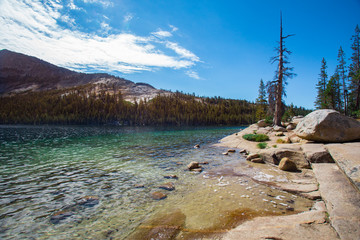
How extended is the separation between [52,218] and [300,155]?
1300cm

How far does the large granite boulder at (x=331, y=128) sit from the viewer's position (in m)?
11.3

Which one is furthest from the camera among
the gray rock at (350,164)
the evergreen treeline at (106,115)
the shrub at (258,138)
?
the evergreen treeline at (106,115)

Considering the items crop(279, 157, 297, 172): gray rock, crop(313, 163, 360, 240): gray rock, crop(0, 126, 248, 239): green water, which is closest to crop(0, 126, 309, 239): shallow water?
crop(0, 126, 248, 239): green water

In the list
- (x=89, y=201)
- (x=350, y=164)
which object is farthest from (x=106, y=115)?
(x=350, y=164)

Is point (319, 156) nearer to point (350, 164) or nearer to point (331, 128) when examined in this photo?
point (350, 164)

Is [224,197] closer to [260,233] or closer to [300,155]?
[260,233]

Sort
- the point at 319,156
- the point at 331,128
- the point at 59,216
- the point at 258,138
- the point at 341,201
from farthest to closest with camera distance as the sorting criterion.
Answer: the point at 258,138 → the point at 331,128 → the point at 319,156 → the point at 59,216 → the point at 341,201

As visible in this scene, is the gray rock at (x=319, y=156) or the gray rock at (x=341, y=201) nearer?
the gray rock at (x=341, y=201)

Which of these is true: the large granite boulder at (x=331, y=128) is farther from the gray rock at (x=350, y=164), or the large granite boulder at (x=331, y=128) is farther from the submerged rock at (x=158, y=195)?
the submerged rock at (x=158, y=195)

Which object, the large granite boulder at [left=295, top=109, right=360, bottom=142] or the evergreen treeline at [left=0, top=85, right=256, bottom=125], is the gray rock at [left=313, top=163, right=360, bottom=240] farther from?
the evergreen treeline at [left=0, top=85, right=256, bottom=125]

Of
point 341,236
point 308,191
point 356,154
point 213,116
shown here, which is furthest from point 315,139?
point 213,116

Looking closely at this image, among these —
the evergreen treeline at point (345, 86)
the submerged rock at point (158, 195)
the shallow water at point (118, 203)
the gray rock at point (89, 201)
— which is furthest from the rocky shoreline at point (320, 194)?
the evergreen treeline at point (345, 86)

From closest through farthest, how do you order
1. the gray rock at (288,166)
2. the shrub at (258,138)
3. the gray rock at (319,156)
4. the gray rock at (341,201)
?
the gray rock at (341,201)
the gray rock at (319,156)
the gray rock at (288,166)
the shrub at (258,138)

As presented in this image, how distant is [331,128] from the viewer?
Answer: 38.0 feet
